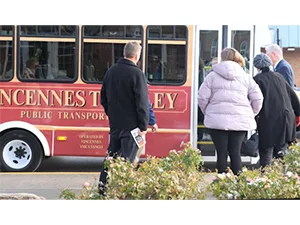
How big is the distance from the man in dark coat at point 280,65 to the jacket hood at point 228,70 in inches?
70.9

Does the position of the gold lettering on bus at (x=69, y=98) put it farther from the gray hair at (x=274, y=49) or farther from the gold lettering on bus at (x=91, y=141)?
the gray hair at (x=274, y=49)

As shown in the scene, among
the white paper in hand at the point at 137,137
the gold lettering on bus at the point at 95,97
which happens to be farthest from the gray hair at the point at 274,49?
the white paper in hand at the point at 137,137

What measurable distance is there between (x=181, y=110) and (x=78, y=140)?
1.64m

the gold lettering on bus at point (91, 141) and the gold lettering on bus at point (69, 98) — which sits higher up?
the gold lettering on bus at point (69, 98)

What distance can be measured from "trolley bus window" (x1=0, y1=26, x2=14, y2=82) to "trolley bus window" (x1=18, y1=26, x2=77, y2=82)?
142mm

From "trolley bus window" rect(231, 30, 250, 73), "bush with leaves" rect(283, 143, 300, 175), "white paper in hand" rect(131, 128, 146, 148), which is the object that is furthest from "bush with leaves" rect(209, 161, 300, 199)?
"trolley bus window" rect(231, 30, 250, 73)

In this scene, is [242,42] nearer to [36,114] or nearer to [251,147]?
[251,147]

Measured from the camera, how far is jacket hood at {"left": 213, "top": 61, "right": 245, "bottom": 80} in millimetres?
6653

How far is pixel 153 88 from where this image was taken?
893cm

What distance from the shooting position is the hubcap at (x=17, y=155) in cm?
909

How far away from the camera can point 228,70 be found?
6.65 metres
